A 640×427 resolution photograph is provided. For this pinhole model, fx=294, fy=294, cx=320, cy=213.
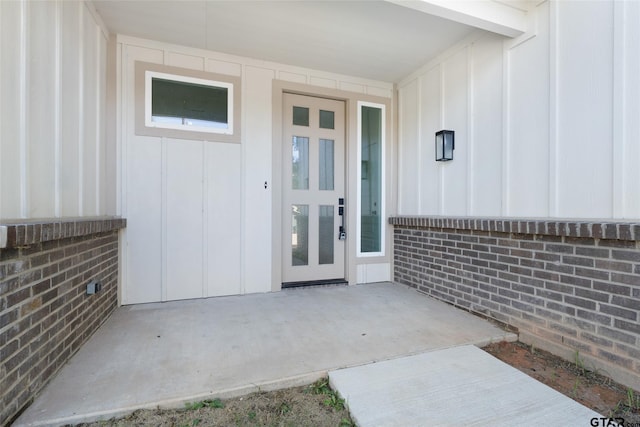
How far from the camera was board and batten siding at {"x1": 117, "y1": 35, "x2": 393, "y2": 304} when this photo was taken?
3.08 meters

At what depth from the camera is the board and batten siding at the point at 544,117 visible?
6.21 feet

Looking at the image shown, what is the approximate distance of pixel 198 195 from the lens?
329 cm

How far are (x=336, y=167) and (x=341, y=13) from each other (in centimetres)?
175

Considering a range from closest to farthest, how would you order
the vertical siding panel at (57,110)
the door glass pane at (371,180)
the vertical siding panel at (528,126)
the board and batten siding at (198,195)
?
the vertical siding panel at (57,110), the vertical siding panel at (528,126), the board and batten siding at (198,195), the door glass pane at (371,180)

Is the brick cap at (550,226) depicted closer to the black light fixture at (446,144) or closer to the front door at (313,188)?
the black light fixture at (446,144)

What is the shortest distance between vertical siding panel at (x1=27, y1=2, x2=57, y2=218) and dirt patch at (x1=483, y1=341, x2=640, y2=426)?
10.6 ft

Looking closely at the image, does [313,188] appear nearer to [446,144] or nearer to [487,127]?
[446,144]

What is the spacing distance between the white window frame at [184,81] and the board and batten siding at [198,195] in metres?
0.12

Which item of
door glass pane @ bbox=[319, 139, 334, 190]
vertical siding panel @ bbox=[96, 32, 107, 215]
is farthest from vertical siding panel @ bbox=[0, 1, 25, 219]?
door glass pane @ bbox=[319, 139, 334, 190]

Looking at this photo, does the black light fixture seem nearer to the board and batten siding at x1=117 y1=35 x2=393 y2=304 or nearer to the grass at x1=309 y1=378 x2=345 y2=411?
the board and batten siding at x1=117 y1=35 x2=393 y2=304

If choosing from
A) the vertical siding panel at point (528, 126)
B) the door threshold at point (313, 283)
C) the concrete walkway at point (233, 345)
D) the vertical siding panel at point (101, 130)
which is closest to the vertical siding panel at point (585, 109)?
the vertical siding panel at point (528, 126)

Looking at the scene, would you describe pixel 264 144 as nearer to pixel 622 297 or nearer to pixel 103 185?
pixel 103 185

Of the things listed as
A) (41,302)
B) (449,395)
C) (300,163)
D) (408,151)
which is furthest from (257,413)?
(408,151)

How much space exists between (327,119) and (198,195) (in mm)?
1904
